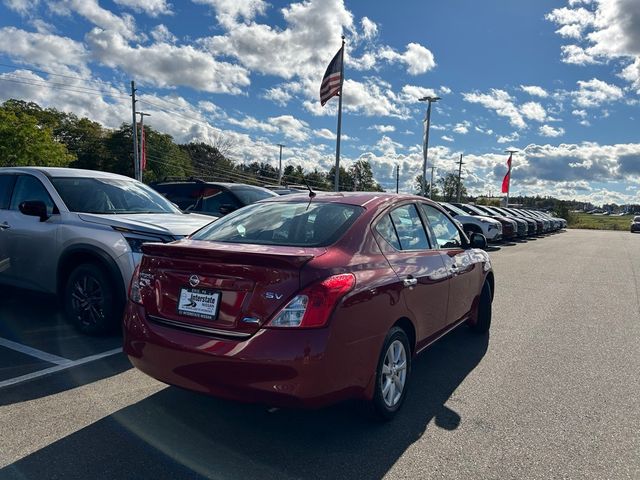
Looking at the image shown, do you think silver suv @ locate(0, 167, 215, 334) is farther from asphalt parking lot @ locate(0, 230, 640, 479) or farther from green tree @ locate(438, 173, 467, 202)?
green tree @ locate(438, 173, 467, 202)

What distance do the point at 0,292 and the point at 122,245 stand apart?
11.0 feet

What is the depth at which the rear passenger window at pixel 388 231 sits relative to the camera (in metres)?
3.62

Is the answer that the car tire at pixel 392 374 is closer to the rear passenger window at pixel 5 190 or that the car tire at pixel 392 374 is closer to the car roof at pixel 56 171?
the car roof at pixel 56 171

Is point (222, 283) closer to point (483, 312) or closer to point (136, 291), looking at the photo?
point (136, 291)

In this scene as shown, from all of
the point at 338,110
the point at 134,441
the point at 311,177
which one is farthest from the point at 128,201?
the point at 311,177

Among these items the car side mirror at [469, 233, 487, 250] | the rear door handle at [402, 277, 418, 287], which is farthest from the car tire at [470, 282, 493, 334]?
the rear door handle at [402, 277, 418, 287]

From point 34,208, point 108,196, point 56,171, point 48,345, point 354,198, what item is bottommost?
point 48,345

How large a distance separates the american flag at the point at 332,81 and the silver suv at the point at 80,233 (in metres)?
14.8

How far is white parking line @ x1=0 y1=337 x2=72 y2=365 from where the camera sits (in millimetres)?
4395

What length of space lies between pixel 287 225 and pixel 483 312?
3.07 metres

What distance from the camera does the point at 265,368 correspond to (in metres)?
2.71

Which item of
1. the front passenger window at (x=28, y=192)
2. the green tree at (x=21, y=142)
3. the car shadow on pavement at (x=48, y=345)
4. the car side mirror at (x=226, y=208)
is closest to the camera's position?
the car shadow on pavement at (x=48, y=345)

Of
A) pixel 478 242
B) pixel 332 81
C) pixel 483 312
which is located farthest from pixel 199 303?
pixel 332 81

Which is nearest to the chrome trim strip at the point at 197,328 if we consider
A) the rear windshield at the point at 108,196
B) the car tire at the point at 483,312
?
the rear windshield at the point at 108,196
